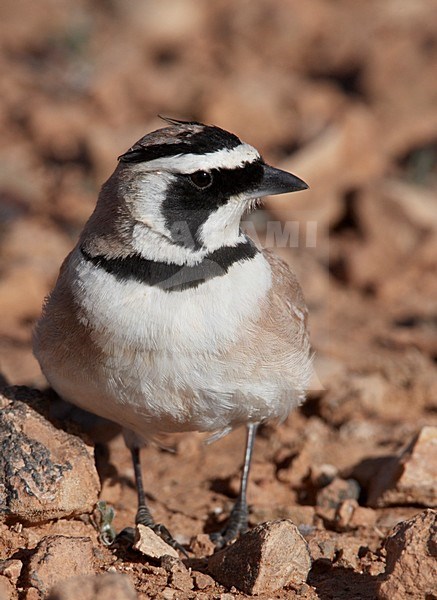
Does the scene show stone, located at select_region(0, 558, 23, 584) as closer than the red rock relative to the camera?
Yes

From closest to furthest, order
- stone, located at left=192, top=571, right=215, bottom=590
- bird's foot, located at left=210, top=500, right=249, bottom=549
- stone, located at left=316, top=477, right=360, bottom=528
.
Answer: stone, located at left=192, top=571, right=215, bottom=590 → bird's foot, located at left=210, top=500, right=249, bottom=549 → stone, located at left=316, top=477, right=360, bottom=528

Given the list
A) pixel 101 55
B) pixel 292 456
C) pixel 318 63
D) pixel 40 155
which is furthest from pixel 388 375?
pixel 101 55

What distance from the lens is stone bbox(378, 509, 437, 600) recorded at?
3.70 m

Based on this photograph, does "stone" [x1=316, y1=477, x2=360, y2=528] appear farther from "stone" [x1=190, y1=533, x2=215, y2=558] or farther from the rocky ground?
"stone" [x1=190, y1=533, x2=215, y2=558]

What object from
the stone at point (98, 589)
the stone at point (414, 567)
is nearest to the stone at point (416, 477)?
the stone at point (414, 567)

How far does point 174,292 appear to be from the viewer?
4250 mm

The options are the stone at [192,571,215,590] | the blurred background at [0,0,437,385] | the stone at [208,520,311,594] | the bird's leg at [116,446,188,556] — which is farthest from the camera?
the blurred background at [0,0,437,385]

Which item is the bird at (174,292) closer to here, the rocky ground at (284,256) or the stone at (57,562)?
the rocky ground at (284,256)

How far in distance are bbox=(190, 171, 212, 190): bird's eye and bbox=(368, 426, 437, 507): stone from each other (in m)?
2.04

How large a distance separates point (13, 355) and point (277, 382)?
3154 mm

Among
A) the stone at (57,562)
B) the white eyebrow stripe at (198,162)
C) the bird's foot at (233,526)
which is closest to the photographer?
the stone at (57,562)

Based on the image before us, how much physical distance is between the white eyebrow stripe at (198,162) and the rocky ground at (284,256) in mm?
1540

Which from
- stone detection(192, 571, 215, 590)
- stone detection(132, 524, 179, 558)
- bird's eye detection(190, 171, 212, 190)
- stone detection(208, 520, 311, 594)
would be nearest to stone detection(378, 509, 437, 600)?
stone detection(208, 520, 311, 594)

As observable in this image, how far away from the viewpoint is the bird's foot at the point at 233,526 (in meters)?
5.04
